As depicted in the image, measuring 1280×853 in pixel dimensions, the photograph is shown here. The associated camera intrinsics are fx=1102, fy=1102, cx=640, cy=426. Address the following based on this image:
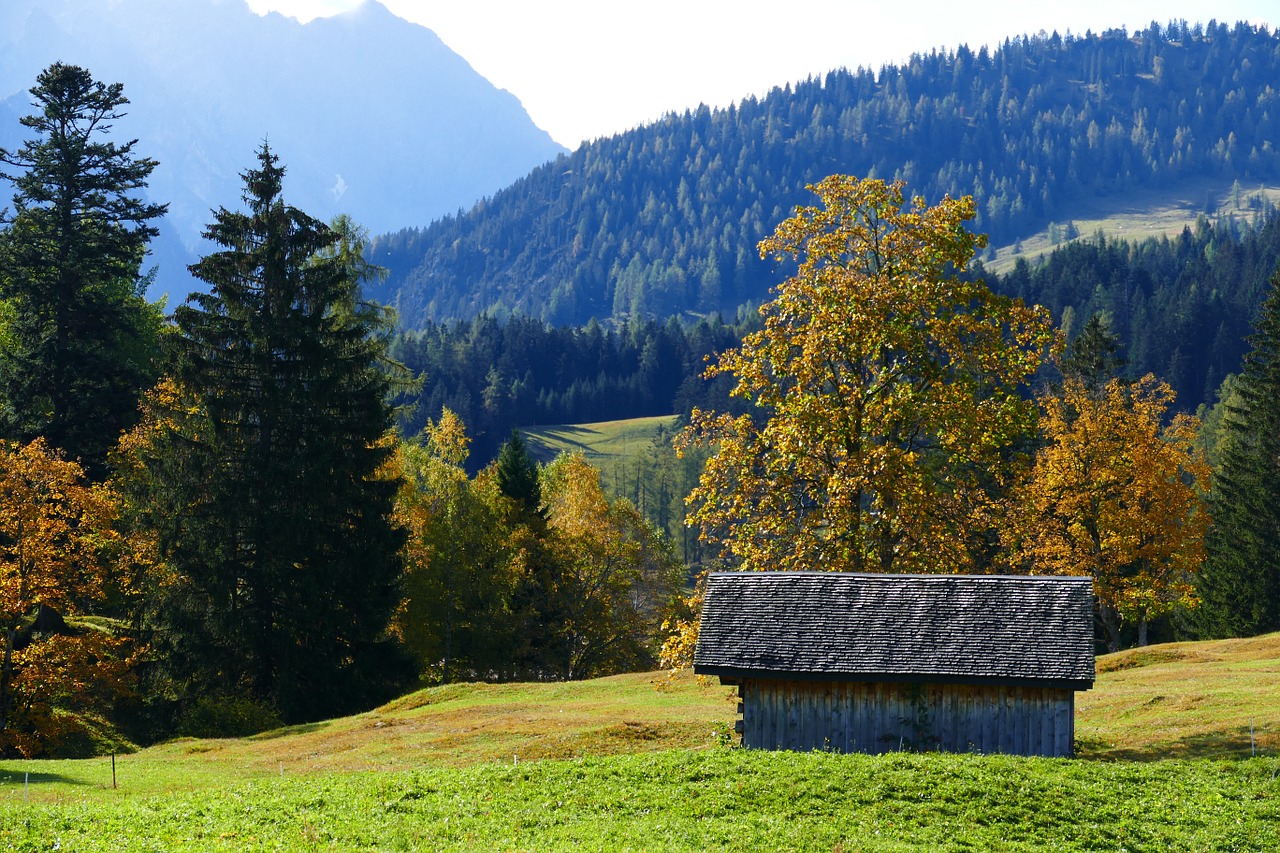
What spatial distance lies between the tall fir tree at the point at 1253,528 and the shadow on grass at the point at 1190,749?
135 ft

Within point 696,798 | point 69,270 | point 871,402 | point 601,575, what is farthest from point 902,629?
point 69,270

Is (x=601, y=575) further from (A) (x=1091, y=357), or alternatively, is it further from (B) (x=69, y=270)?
(A) (x=1091, y=357)

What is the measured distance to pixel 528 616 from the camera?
214 ft

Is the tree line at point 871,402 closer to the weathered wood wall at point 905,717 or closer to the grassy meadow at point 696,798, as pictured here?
the weathered wood wall at point 905,717

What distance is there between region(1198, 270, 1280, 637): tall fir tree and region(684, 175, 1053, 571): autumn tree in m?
41.2

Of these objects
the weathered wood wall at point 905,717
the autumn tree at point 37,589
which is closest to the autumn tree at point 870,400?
the weathered wood wall at point 905,717

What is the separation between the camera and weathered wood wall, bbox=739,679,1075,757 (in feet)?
86.2

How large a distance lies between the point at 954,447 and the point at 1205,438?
13582 cm

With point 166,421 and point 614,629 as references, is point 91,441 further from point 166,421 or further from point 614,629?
point 614,629

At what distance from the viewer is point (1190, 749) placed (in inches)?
1085

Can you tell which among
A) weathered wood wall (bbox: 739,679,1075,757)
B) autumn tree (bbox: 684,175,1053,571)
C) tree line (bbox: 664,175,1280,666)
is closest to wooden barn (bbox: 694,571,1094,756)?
weathered wood wall (bbox: 739,679,1075,757)

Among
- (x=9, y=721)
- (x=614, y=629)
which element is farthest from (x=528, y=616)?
(x=9, y=721)

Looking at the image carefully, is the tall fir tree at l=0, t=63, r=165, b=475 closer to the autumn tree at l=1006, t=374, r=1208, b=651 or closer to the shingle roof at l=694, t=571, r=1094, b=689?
the shingle roof at l=694, t=571, r=1094, b=689

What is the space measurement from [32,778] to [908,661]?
2421 centimetres
